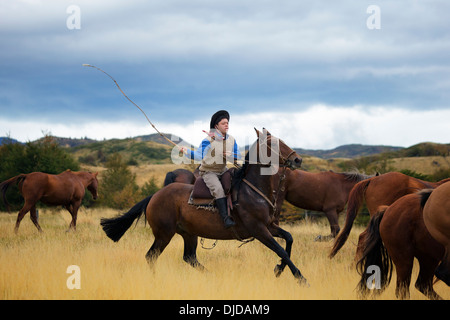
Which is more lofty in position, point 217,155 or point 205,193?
point 217,155

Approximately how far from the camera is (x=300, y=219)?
21.6 m

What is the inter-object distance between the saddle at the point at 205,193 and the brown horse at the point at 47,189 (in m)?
8.18

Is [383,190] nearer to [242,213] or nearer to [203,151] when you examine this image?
[242,213]

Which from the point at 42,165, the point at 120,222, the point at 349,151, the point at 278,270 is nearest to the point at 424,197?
the point at 278,270

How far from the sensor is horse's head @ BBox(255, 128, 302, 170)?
6.78 metres

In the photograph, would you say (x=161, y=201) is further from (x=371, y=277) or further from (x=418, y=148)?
(x=418, y=148)

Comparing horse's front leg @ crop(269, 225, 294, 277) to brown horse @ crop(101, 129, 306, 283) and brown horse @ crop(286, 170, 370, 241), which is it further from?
brown horse @ crop(286, 170, 370, 241)

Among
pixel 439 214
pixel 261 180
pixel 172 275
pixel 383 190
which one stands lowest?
pixel 172 275

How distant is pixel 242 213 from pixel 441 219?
3005 mm

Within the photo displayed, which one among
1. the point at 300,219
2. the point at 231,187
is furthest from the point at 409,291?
the point at 300,219

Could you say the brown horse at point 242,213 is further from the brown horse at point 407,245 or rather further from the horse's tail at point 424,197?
the horse's tail at point 424,197

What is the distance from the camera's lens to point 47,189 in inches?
563

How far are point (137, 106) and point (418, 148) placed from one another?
62.7m

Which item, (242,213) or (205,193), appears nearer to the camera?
(242,213)
